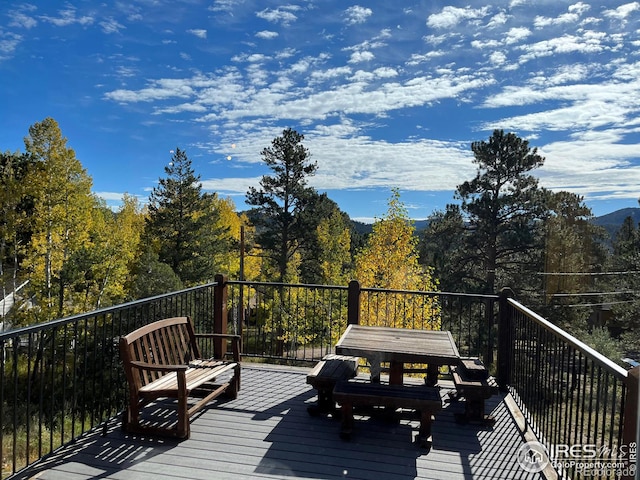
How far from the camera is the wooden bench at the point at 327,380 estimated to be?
3736 mm

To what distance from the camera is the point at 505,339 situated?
465cm

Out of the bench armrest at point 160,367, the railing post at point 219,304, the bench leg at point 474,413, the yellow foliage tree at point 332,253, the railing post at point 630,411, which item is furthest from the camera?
the yellow foliage tree at point 332,253

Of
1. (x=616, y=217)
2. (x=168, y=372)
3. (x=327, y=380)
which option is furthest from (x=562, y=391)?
(x=616, y=217)

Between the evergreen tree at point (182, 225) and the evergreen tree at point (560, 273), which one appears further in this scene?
the evergreen tree at point (182, 225)

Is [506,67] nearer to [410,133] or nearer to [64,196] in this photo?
[410,133]

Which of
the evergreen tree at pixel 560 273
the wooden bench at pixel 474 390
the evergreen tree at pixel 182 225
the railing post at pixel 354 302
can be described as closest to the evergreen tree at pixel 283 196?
the evergreen tree at pixel 182 225

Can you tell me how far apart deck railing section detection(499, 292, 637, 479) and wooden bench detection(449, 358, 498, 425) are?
0.38 metres

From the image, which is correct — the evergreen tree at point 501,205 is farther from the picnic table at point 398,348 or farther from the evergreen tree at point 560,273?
the picnic table at point 398,348

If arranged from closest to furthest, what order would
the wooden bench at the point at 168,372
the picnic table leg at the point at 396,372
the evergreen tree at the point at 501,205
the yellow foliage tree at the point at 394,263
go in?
the wooden bench at the point at 168,372, the picnic table leg at the point at 396,372, the yellow foliage tree at the point at 394,263, the evergreen tree at the point at 501,205

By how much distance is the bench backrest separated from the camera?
322 centimetres

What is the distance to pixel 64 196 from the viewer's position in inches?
661

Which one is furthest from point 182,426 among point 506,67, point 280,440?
point 506,67

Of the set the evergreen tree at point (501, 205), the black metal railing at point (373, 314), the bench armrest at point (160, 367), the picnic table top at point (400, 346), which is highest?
the evergreen tree at point (501, 205)

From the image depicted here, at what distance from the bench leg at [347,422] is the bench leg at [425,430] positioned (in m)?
0.56
